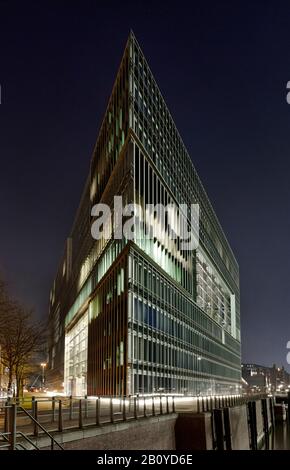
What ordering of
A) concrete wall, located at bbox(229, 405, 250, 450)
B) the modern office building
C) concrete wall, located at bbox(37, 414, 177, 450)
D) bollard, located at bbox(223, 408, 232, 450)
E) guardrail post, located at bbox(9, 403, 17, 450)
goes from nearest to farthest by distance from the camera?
guardrail post, located at bbox(9, 403, 17, 450)
concrete wall, located at bbox(37, 414, 177, 450)
bollard, located at bbox(223, 408, 232, 450)
concrete wall, located at bbox(229, 405, 250, 450)
the modern office building

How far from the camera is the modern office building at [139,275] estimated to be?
59500mm

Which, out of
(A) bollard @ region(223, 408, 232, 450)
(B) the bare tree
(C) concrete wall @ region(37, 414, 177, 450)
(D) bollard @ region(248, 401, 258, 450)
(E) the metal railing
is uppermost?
(B) the bare tree

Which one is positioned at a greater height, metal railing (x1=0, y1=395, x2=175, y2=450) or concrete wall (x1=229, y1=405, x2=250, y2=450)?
metal railing (x1=0, y1=395, x2=175, y2=450)

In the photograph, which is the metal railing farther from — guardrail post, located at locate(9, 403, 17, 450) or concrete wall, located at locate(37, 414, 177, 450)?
concrete wall, located at locate(37, 414, 177, 450)

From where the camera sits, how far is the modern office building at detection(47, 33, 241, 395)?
59.5 meters

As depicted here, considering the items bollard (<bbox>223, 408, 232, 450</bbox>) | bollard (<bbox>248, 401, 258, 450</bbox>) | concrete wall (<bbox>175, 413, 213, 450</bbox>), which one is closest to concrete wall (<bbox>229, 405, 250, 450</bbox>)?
bollard (<bbox>248, 401, 258, 450</bbox>)

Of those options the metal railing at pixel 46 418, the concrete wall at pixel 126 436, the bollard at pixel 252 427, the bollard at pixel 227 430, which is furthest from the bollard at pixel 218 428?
the bollard at pixel 252 427

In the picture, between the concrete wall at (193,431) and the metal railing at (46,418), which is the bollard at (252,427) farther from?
the metal railing at (46,418)

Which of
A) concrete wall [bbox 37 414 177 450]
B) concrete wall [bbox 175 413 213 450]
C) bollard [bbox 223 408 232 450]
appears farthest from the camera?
bollard [bbox 223 408 232 450]

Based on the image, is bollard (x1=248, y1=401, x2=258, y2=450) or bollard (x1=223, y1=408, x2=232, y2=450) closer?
bollard (x1=223, y1=408, x2=232, y2=450)

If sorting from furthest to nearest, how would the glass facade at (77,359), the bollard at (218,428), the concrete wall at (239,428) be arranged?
the glass facade at (77,359)
the concrete wall at (239,428)
the bollard at (218,428)

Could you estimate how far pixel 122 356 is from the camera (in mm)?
57750
